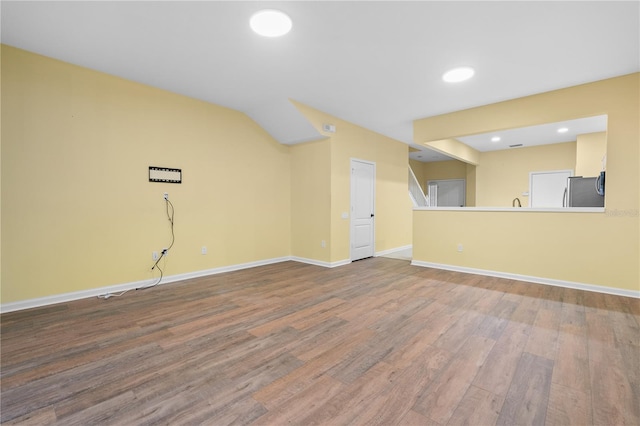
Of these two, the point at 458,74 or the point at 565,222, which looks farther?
the point at 565,222

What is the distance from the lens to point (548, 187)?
7.37 m

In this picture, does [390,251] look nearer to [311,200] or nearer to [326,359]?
[311,200]

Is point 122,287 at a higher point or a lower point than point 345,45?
lower

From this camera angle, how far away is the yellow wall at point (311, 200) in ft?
16.8

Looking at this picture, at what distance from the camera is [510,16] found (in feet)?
7.68

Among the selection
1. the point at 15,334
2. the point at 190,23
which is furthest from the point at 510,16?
the point at 15,334

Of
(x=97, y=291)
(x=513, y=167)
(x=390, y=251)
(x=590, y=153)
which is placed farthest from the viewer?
(x=513, y=167)

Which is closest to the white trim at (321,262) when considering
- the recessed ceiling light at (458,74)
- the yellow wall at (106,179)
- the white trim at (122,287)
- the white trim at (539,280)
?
the white trim at (122,287)

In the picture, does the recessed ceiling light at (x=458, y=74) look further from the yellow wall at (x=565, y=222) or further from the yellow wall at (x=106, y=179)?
the yellow wall at (x=106, y=179)

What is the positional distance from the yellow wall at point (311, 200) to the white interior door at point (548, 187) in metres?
6.09

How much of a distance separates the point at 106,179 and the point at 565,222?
6103 mm

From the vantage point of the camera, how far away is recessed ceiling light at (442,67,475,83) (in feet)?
10.7

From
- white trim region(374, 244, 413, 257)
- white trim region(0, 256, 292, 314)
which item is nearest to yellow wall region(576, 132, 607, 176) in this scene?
white trim region(374, 244, 413, 257)

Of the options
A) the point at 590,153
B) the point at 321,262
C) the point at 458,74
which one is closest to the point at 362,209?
the point at 321,262
